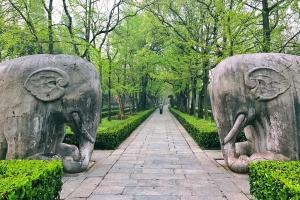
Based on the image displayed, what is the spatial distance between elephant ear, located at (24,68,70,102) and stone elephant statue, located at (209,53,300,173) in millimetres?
3294

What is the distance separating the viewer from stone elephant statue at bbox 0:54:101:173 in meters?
7.45

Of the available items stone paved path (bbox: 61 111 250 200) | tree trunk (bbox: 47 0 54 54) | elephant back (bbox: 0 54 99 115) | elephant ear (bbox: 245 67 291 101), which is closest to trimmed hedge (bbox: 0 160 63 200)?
stone paved path (bbox: 61 111 250 200)

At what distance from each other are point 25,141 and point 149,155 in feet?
15.4

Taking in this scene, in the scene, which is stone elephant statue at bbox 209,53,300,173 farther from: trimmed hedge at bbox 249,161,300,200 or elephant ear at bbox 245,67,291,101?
trimmed hedge at bbox 249,161,300,200

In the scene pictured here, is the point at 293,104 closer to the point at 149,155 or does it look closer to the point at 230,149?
the point at 230,149

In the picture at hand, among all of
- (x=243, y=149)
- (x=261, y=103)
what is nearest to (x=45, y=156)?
(x=243, y=149)

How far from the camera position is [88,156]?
27.0 feet

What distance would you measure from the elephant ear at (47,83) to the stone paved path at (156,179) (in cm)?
174

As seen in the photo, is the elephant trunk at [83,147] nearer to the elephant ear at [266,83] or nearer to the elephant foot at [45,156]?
the elephant foot at [45,156]

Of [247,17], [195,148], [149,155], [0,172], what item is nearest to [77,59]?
[0,172]

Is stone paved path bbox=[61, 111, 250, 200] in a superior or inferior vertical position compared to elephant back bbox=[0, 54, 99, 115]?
inferior

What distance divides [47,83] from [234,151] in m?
4.28

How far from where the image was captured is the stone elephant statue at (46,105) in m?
7.45

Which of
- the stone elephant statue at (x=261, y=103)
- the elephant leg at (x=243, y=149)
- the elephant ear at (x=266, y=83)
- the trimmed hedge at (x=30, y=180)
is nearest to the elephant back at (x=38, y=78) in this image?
the trimmed hedge at (x=30, y=180)
